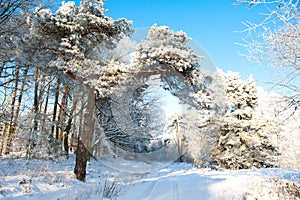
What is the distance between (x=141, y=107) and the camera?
11.7 m

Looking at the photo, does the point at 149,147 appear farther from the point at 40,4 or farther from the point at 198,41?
the point at 40,4

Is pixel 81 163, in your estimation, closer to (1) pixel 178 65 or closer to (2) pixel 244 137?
(1) pixel 178 65

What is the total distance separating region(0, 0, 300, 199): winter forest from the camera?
4.16 metres

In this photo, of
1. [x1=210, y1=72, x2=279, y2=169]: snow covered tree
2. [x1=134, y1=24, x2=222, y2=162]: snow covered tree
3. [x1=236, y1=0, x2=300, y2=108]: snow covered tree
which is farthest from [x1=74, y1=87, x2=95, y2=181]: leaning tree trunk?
[x1=210, y1=72, x2=279, y2=169]: snow covered tree

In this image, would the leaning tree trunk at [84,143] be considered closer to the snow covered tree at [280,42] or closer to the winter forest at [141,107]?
the winter forest at [141,107]

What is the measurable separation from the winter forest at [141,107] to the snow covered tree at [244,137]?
70 millimetres

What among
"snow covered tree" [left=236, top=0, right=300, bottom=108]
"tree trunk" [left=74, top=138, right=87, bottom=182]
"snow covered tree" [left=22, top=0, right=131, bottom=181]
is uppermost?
"snow covered tree" [left=22, top=0, right=131, bottom=181]

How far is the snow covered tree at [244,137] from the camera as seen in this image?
13234 mm

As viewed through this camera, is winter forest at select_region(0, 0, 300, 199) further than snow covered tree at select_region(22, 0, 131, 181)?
No

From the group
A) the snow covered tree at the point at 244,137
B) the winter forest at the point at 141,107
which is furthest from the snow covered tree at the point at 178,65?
the snow covered tree at the point at 244,137

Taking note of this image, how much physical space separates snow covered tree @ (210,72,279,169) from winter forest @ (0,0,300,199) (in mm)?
70

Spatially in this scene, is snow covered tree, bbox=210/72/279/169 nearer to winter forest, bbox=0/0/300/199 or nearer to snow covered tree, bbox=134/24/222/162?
winter forest, bbox=0/0/300/199

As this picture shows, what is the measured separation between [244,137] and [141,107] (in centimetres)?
734

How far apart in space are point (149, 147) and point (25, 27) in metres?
9.58
